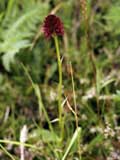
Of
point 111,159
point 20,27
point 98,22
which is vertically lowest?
point 111,159

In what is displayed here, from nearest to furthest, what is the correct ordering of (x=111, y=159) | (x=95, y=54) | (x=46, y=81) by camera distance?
(x=111, y=159), (x=46, y=81), (x=95, y=54)

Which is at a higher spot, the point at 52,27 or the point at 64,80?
the point at 52,27

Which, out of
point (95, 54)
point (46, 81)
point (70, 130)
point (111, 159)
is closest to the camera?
point (111, 159)

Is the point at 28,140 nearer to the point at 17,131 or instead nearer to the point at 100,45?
the point at 17,131

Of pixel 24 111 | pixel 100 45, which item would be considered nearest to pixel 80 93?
pixel 24 111

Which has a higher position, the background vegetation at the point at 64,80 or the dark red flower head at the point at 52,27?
the dark red flower head at the point at 52,27
